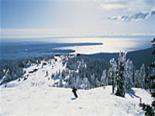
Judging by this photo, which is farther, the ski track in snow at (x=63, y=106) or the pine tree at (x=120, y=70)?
the pine tree at (x=120, y=70)

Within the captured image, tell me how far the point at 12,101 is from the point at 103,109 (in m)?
12.9

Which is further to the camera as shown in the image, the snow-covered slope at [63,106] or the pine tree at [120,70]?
the pine tree at [120,70]

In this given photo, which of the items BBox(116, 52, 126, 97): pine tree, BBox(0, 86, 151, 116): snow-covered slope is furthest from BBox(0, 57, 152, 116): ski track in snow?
BBox(116, 52, 126, 97): pine tree

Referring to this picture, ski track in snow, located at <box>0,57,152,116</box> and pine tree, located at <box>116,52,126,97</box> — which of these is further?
pine tree, located at <box>116,52,126,97</box>

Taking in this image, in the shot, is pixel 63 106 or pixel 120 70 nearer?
pixel 63 106

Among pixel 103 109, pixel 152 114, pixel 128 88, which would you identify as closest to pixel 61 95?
pixel 103 109

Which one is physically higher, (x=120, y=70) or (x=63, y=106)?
(x=63, y=106)

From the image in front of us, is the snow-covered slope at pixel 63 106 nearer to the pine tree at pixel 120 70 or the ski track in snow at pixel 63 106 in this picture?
the ski track in snow at pixel 63 106

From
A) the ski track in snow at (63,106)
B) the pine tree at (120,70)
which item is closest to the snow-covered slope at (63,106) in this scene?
the ski track in snow at (63,106)

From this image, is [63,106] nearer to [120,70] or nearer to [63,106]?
[63,106]

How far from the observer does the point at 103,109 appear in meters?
34.3

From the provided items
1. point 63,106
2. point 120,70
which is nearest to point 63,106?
point 63,106

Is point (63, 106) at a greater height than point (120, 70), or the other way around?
point (63, 106)

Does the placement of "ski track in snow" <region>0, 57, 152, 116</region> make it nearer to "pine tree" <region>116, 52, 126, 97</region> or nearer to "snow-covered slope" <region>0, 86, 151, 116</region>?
"snow-covered slope" <region>0, 86, 151, 116</region>
